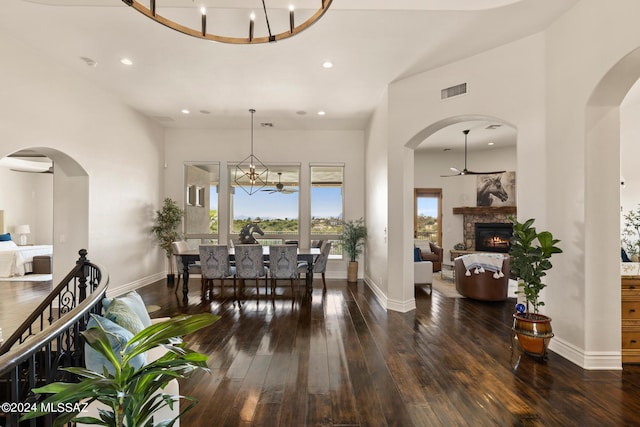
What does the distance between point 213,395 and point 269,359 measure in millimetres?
742

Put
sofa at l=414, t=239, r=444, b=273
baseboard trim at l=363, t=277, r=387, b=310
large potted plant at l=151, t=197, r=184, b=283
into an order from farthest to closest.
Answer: sofa at l=414, t=239, r=444, b=273
large potted plant at l=151, t=197, r=184, b=283
baseboard trim at l=363, t=277, r=387, b=310

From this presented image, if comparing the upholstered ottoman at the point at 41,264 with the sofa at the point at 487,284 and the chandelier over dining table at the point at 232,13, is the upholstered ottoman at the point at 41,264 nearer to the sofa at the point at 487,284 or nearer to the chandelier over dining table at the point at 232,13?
the chandelier over dining table at the point at 232,13

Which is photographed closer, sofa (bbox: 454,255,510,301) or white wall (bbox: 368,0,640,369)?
white wall (bbox: 368,0,640,369)

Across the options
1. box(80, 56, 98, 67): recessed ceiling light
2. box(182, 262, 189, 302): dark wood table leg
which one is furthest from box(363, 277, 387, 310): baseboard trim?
box(80, 56, 98, 67): recessed ceiling light

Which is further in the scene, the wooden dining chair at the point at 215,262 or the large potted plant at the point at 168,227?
the large potted plant at the point at 168,227

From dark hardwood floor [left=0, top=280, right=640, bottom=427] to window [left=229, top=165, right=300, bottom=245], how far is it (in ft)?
11.0

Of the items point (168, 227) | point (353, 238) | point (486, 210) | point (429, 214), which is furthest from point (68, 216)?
point (486, 210)

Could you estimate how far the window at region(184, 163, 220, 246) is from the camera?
7.84 metres

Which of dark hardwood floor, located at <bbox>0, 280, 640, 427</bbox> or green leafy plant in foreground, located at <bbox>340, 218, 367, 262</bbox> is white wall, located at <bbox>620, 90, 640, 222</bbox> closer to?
dark hardwood floor, located at <bbox>0, 280, 640, 427</bbox>

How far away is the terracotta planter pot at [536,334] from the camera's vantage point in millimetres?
3168

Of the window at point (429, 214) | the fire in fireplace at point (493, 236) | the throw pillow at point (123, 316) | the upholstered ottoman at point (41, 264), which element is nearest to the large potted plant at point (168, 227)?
the upholstered ottoman at point (41, 264)

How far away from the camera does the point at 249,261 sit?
5531mm

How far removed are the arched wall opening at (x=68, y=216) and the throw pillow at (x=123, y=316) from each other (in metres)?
3.94

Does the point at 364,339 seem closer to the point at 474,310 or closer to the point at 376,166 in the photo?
the point at 474,310
